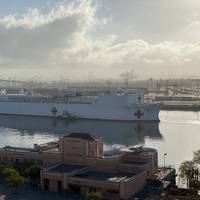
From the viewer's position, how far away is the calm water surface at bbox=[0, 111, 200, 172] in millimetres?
13370

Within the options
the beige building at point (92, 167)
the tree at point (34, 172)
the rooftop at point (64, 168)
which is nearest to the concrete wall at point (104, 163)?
the beige building at point (92, 167)

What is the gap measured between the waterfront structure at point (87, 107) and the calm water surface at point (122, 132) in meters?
0.77

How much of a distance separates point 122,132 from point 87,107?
512cm

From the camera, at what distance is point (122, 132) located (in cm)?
1675

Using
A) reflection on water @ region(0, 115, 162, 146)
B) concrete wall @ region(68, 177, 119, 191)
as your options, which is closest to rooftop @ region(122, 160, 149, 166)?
concrete wall @ region(68, 177, 119, 191)

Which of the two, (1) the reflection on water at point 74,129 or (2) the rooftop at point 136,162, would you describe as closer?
(2) the rooftop at point 136,162

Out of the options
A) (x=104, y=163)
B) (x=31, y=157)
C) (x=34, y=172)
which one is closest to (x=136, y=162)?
(x=104, y=163)

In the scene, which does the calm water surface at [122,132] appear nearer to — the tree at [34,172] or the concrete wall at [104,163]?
the concrete wall at [104,163]

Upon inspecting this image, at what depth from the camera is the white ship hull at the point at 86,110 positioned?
20.1 metres

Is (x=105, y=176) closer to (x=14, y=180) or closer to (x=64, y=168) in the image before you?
(x=64, y=168)

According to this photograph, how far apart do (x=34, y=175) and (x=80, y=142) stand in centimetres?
113

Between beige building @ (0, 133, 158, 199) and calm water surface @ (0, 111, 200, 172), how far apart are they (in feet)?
7.25

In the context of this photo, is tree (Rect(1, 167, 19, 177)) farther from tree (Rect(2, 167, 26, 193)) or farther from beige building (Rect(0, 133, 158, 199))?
beige building (Rect(0, 133, 158, 199))

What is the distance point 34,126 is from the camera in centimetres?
1905
